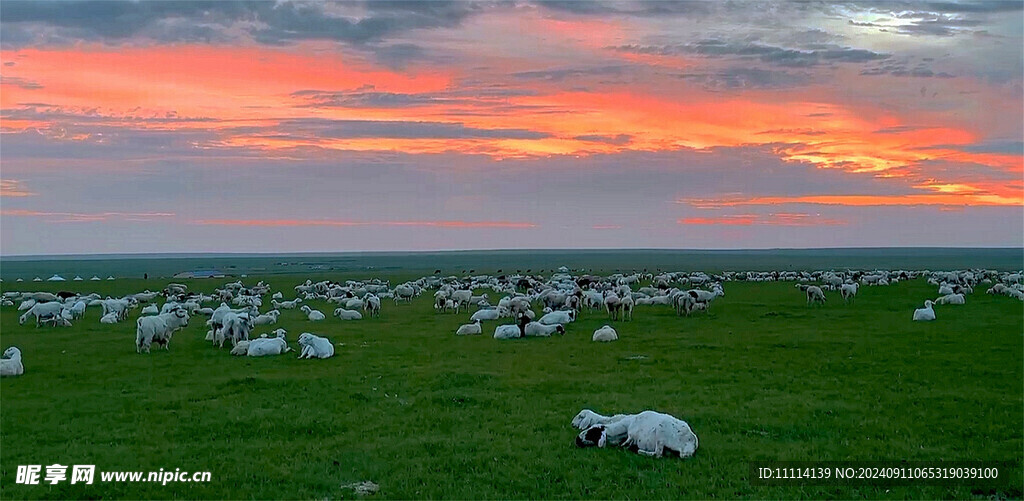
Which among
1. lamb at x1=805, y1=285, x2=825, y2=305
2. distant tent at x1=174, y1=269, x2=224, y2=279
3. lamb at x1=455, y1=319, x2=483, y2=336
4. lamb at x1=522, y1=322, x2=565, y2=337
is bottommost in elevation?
distant tent at x1=174, y1=269, x2=224, y2=279

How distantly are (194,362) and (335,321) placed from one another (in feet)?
38.7

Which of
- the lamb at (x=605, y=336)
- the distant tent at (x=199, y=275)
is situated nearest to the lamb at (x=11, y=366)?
the lamb at (x=605, y=336)

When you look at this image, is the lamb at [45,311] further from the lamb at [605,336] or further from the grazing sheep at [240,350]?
the lamb at [605,336]

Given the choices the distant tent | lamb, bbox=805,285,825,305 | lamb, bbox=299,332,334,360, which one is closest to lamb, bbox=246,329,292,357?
lamb, bbox=299,332,334,360

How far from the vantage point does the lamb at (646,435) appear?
1066cm

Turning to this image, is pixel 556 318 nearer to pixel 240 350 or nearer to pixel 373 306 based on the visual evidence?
pixel 373 306

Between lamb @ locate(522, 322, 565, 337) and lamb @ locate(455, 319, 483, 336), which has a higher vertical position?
lamb @ locate(522, 322, 565, 337)

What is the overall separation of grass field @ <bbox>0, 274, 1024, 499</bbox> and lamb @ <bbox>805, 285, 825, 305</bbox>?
41.4ft

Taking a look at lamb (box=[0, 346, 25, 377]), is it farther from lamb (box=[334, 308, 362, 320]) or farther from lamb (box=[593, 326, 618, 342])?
lamb (box=[334, 308, 362, 320])

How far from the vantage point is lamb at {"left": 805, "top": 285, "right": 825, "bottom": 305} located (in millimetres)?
37938

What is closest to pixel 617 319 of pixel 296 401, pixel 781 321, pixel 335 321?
pixel 781 321

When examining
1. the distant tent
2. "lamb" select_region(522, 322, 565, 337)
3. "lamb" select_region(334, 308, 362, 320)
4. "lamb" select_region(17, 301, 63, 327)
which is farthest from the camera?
the distant tent

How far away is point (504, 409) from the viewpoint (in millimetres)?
13922

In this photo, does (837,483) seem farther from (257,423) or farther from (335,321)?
(335,321)
